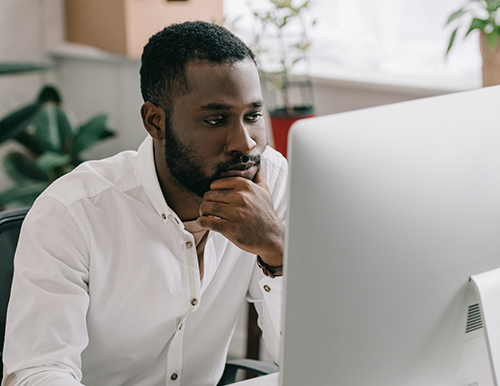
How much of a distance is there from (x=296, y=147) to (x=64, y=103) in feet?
8.65

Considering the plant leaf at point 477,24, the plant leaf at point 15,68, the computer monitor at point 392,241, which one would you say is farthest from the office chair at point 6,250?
the plant leaf at point 477,24

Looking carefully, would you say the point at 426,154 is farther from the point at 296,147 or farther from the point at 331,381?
the point at 331,381

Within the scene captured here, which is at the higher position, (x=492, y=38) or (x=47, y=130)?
(x=492, y=38)

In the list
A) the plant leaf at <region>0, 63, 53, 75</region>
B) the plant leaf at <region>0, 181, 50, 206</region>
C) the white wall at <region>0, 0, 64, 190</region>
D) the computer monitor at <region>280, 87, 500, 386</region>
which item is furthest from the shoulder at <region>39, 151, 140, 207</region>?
the white wall at <region>0, 0, 64, 190</region>

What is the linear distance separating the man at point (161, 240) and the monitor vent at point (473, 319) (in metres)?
0.31

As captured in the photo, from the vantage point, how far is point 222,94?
0.89 m

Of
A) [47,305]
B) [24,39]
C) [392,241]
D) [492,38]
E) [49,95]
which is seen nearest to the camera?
[392,241]

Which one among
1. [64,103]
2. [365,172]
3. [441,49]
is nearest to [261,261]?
[365,172]

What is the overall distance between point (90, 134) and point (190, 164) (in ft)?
5.19

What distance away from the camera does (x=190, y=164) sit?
3.14ft

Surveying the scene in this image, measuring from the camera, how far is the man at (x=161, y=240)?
892mm

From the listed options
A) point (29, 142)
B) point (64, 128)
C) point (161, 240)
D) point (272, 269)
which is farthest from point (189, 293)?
point (29, 142)

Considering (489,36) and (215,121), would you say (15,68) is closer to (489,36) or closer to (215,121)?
(215,121)

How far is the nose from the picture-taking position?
0.90 meters
